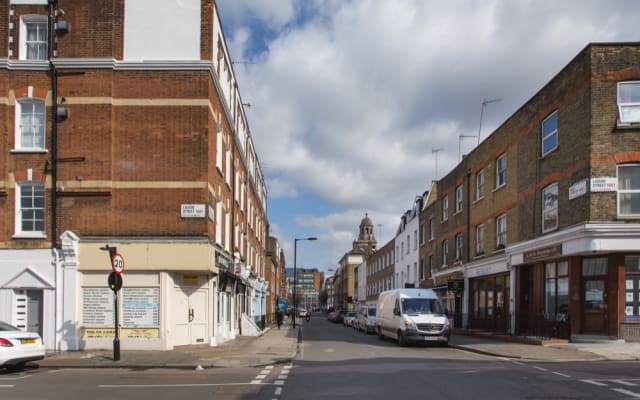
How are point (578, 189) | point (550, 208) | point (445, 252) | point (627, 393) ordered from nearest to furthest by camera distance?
point (627, 393) < point (578, 189) < point (550, 208) < point (445, 252)

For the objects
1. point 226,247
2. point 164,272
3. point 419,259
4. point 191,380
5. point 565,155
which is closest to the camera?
point 191,380

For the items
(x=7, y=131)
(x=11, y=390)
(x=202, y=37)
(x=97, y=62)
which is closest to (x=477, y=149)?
(x=202, y=37)

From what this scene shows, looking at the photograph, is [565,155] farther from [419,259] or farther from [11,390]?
[419,259]

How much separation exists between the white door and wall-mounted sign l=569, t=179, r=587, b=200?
1381 cm

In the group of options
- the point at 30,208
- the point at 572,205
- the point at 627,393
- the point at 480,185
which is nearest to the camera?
the point at 627,393

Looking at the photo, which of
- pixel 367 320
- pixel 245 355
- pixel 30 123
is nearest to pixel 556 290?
pixel 245 355

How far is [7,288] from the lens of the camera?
21.6 m

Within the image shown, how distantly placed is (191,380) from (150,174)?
30.9 ft

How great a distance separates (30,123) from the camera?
2225cm

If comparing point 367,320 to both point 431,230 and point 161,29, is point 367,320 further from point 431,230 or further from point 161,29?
point 161,29

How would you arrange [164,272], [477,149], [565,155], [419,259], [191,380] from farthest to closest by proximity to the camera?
[419,259] → [477,149] → [565,155] → [164,272] → [191,380]

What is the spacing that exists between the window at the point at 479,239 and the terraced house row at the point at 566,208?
67 millimetres

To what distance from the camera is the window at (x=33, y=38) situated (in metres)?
22.4

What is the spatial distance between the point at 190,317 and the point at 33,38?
11386 millimetres
